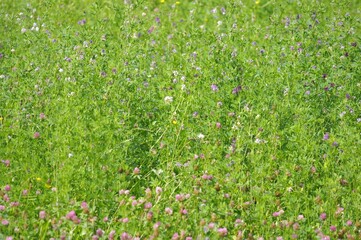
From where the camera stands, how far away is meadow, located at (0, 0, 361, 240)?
3854mm

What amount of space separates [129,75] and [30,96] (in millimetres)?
652

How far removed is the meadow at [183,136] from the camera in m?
3.85

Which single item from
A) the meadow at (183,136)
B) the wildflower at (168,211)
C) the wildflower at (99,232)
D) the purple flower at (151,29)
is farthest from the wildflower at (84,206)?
the purple flower at (151,29)

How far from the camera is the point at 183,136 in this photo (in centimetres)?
472

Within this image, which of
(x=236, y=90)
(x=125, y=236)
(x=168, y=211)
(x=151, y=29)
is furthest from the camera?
(x=151, y=29)

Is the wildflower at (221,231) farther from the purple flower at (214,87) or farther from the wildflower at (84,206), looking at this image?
the purple flower at (214,87)

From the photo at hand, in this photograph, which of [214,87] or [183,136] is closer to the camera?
[183,136]

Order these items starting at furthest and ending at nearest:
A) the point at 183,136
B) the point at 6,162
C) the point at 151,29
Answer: the point at 151,29
the point at 183,136
the point at 6,162

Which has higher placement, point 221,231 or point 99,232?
point 99,232

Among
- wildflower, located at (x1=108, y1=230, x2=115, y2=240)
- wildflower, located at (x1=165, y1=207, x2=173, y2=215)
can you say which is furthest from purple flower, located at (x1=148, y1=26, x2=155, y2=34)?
wildflower, located at (x1=108, y1=230, x2=115, y2=240)

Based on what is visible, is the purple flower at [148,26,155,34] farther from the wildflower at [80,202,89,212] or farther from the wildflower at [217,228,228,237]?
the wildflower at [217,228,228,237]

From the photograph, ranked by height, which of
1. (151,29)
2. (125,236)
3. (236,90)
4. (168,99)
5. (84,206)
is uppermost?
(84,206)

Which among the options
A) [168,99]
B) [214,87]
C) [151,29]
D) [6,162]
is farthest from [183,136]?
[151,29]

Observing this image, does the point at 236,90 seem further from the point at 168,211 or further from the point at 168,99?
the point at 168,211
